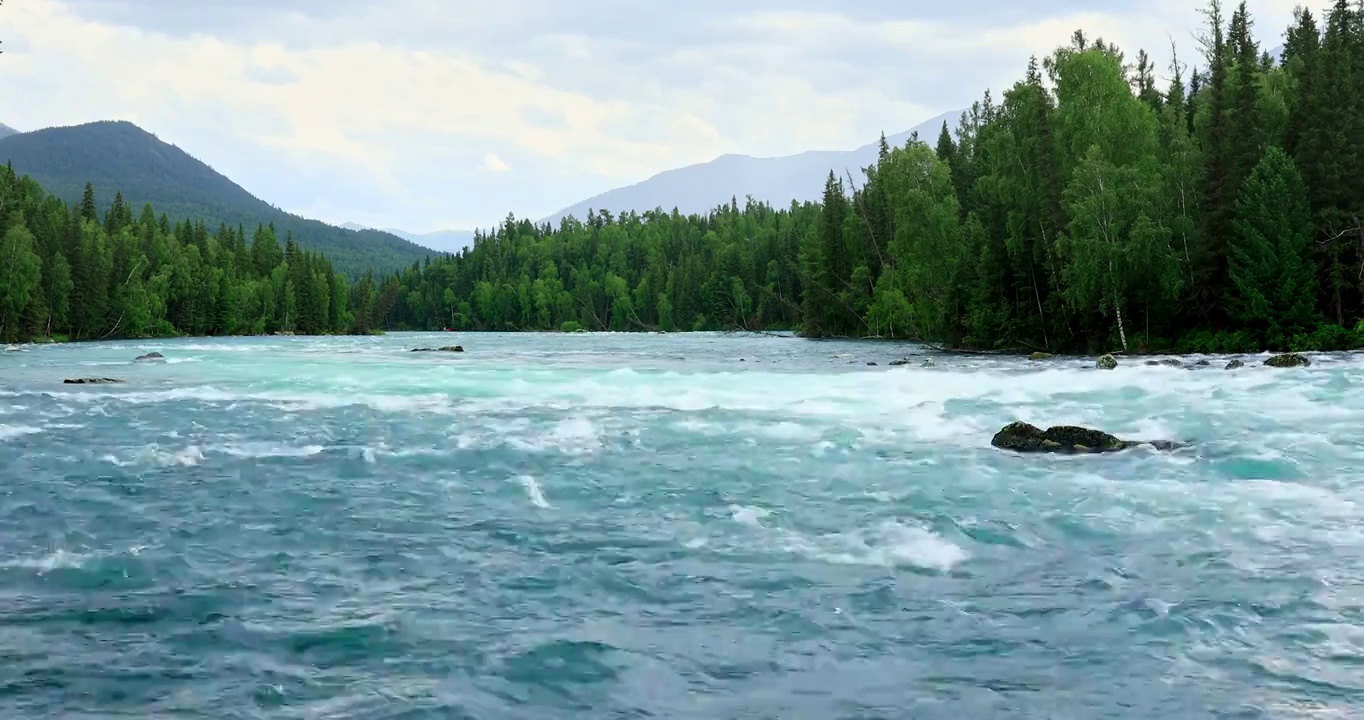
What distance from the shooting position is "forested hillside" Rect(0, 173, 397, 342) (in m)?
102

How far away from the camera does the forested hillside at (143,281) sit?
101875 millimetres

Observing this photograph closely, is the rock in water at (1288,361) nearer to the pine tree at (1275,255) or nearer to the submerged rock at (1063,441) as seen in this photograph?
the pine tree at (1275,255)

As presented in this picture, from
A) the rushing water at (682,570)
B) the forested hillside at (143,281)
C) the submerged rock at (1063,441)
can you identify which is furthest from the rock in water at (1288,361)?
the forested hillside at (143,281)

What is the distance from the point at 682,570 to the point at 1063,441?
1086cm

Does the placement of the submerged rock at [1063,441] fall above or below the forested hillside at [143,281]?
below

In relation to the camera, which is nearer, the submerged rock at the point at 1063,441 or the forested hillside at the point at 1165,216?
the submerged rock at the point at 1063,441

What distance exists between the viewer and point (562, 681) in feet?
27.8

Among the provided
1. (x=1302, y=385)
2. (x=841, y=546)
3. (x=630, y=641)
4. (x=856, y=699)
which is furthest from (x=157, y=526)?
(x=1302, y=385)

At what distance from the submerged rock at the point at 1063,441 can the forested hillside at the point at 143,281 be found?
10110 cm

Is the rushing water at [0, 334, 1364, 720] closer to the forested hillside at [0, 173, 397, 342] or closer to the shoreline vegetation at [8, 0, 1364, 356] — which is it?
the shoreline vegetation at [8, 0, 1364, 356]

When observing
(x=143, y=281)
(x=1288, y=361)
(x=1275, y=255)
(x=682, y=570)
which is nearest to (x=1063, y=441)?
(x=682, y=570)

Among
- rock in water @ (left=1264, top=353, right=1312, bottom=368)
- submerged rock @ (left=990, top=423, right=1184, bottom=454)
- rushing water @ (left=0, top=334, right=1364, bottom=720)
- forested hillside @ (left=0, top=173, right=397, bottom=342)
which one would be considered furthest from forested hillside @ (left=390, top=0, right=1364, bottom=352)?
forested hillside @ (left=0, top=173, right=397, bottom=342)

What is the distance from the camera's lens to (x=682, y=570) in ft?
38.3

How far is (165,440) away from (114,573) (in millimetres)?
11561
